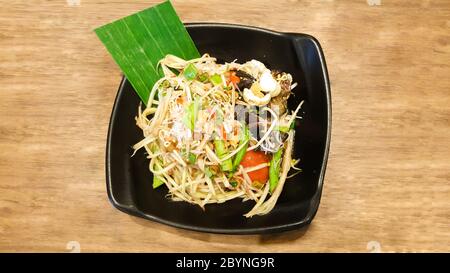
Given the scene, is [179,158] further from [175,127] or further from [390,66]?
[390,66]

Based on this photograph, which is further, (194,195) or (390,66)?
(390,66)

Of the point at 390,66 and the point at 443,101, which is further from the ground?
the point at 390,66

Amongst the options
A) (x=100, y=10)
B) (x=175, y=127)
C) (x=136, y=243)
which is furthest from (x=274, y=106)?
(x=100, y=10)

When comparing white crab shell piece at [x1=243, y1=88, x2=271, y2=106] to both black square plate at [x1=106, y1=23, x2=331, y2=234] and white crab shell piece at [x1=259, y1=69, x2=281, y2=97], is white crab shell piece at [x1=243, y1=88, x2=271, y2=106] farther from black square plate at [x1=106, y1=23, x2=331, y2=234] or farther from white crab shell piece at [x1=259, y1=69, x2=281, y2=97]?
black square plate at [x1=106, y1=23, x2=331, y2=234]

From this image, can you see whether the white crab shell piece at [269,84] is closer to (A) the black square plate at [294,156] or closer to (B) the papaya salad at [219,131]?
(B) the papaya salad at [219,131]

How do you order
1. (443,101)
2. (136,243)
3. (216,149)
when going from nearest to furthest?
(216,149), (136,243), (443,101)

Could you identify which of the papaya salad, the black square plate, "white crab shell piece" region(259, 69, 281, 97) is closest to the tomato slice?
the papaya salad
